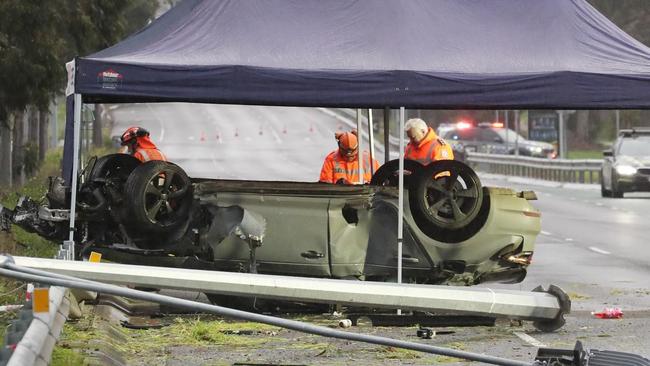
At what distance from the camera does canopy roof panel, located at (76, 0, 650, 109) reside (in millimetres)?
13969

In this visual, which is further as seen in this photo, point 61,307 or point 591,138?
point 591,138

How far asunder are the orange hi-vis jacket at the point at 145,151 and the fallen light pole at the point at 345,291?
175 inches

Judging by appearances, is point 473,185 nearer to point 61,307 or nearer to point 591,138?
point 61,307

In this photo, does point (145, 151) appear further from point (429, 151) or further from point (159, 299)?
point (159, 299)

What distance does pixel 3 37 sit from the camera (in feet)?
97.1

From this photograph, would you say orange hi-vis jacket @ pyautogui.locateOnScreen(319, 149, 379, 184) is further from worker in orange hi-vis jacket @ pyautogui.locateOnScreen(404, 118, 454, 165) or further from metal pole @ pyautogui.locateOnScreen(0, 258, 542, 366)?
metal pole @ pyautogui.locateOnScreen(0, 258, 542, 366)

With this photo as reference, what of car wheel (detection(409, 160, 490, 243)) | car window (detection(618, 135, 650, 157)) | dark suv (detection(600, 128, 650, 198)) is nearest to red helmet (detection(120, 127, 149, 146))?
car wheel (detection(409, 160, 490, 243))

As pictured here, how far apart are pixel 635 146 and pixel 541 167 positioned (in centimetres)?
1488

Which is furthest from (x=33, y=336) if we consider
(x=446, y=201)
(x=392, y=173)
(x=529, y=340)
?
(x=392, y=173)

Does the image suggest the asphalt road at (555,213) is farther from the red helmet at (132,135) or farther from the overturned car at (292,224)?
the red helmet at (132,135)

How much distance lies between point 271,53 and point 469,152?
49419 millimetres

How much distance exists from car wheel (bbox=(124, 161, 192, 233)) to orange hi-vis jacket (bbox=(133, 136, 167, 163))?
1.71 meters

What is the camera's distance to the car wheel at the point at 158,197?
1418 centimetres

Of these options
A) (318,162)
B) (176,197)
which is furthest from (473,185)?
(318,162)
